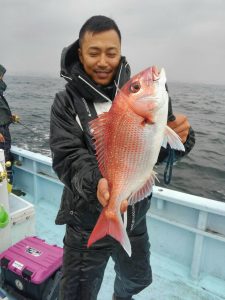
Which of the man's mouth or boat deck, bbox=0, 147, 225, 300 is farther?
boat deck, bbox=0, 147, 225, 300

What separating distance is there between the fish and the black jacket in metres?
0.33

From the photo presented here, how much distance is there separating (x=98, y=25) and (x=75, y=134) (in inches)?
28.6

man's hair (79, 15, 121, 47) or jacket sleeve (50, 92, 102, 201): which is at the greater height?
man's hair (79, 15, 121, 47)

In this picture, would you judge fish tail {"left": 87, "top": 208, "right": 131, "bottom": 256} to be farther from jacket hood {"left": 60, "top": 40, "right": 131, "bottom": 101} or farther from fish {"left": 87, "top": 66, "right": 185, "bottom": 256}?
jacket hood {"left": 60, "top": 40, "right": 131, "bottom": 101}

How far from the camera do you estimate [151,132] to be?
150 centimetres

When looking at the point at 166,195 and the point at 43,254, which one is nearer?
the point at 43,254

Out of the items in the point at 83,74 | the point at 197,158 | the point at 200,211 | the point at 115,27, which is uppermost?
the point at 115,27

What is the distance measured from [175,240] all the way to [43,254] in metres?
1.61

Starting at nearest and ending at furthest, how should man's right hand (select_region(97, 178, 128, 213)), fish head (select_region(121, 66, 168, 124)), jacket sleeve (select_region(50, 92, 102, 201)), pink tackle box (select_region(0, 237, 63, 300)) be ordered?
fish head (select_region(121, 66, 168, 124)) → man's right hand (select_region(97, 178, 128, 213)) → jacket sleeve (select_region(50, 92, 102, 201)) → pink tackle box (select_region(0, 237, 63, 300))

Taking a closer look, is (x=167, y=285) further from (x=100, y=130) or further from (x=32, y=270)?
(x=100, y=130)

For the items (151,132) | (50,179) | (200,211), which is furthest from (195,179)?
(151,132)

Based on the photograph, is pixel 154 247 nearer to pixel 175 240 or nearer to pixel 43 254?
pixel 175 240

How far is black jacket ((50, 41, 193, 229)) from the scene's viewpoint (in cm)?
201

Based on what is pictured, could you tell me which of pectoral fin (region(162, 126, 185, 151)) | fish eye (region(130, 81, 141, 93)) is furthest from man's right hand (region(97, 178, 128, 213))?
fish eye (region(130, 81, 141, 93))
